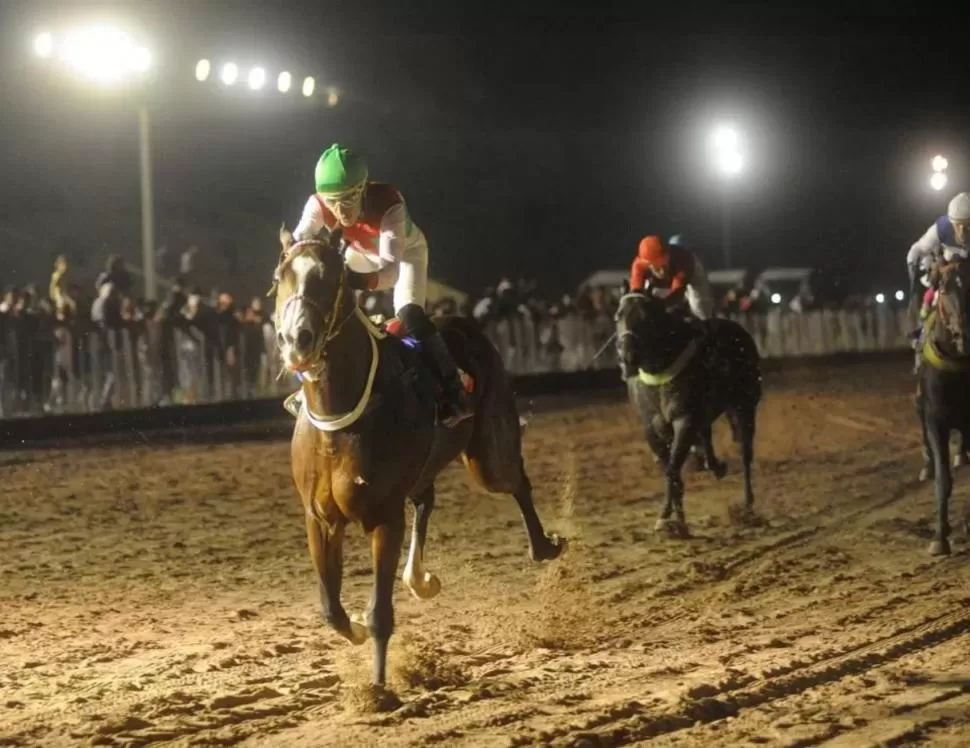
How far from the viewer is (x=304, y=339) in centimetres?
671

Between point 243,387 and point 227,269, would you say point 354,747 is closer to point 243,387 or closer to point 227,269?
point 243,387

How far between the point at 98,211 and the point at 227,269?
4065mm

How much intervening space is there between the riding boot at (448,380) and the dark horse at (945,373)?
4.49m

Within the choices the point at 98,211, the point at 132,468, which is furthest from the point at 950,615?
the point at 98,211

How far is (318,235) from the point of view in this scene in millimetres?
7508

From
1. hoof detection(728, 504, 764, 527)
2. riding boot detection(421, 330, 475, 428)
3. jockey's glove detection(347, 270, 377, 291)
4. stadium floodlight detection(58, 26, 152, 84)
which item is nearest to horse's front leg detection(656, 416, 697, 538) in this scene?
hoof detection(728, 504, 764, 527)

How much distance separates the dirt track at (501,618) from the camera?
668 centimetres

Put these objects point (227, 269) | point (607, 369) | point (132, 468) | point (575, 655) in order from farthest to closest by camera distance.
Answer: point (227, 269)
point (607, 369)
point (132, 468)
point (575, 655)

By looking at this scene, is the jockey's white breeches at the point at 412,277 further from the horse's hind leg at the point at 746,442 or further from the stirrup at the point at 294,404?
the horse's hind leg at the point at 746,442

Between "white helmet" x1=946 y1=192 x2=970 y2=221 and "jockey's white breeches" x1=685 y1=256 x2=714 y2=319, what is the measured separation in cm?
305

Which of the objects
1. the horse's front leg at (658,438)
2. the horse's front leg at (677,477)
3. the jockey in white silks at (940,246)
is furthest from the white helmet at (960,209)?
the horse's front leg at (658,438)

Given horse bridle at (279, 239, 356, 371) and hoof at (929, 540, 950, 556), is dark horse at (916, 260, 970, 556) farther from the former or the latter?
horse bridle at (279, 239, 356, 371)

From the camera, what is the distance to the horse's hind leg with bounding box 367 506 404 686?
24.0 ft

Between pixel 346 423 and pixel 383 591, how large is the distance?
2.84 ft
